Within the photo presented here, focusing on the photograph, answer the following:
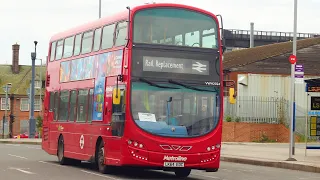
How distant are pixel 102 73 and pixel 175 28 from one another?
2.99m

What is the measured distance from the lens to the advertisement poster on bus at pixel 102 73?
66.6 ft

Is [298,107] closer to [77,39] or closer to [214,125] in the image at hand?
[77,39]

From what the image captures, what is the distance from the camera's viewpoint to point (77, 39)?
24.5 metres

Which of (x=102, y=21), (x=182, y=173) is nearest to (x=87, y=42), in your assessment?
(x=102, y=21)

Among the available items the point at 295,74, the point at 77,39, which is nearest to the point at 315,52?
the point at 295,74

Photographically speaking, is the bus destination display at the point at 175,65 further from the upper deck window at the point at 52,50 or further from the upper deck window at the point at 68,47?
the upper deck window at the point at 52,50

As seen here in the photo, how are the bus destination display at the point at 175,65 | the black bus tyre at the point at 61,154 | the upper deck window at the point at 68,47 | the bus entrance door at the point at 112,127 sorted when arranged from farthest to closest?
the black bus tyre at the point at 61,154 < the upper deck window at the point at 68,47 < the bus entrance door at the point at 112,127 < the bus destination display at the point at 175,65


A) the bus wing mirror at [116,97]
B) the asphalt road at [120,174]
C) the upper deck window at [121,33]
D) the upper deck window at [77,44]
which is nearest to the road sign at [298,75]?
the asphalt road at [120,174]

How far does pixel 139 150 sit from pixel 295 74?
35.0 ft

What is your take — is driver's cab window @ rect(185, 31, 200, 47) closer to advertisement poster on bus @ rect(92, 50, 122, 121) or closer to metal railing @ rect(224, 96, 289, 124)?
advertisement poster on bus @ rect(92, 50, 122, 121)

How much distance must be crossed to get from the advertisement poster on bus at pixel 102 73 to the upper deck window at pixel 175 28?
109cm

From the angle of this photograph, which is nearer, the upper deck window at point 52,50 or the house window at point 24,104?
the upper deck window at point 52,50

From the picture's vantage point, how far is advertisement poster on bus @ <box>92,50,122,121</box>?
2030 cm

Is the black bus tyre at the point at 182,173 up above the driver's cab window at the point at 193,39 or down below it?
below
